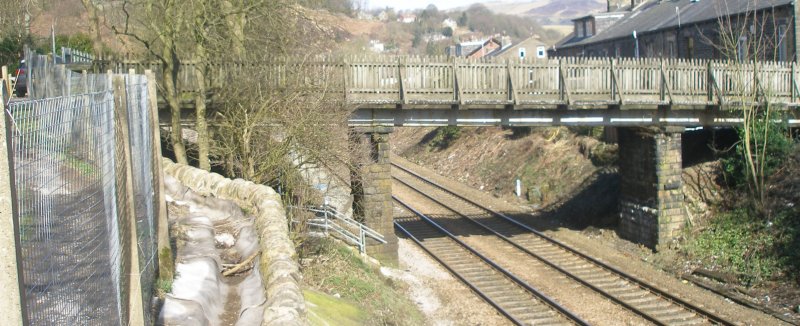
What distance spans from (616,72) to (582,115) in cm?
154

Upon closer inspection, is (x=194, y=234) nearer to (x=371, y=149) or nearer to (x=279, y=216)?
(x=279, y=216)

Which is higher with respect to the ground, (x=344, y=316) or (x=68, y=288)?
(x=68, y=288)

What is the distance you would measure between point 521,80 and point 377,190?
4952mm

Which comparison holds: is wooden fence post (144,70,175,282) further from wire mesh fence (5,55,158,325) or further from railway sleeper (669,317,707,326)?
railway sleeper (669,317,707,326)

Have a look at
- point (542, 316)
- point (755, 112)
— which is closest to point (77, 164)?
point (542, 316)

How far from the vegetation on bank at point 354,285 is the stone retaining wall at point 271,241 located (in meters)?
1.99

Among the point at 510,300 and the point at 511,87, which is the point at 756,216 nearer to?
the point at 511,87

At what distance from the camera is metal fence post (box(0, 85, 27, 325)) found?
8.71ft

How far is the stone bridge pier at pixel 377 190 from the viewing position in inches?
814

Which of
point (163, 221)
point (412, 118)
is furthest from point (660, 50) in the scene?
point (163, 221)

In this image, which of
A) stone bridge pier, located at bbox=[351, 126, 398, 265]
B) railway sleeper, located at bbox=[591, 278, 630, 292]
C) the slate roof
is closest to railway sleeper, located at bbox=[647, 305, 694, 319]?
railway sleeper, located at bbox=[591, 278, 630, 292]

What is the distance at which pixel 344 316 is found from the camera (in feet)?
37.6

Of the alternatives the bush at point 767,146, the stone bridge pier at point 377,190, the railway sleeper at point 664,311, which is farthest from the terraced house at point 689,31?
the stone bridge pier at point 377,190

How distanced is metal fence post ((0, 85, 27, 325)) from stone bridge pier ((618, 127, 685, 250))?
2174 cm
